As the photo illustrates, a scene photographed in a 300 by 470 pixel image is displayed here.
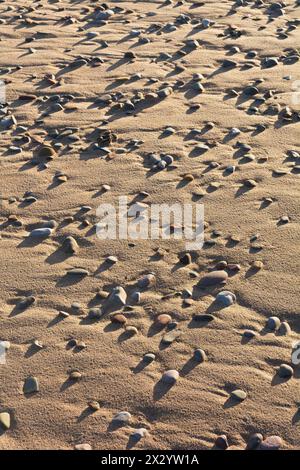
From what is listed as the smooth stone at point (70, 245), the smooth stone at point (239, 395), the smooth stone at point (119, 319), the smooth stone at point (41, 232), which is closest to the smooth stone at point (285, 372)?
the smooth stone at point (239, 395)

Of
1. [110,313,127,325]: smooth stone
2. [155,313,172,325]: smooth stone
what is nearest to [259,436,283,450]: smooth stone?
[155,313,172,325]: smooth stone

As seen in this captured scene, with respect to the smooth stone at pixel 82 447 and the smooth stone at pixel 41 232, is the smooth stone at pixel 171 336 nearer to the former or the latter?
the smooth stone at pixel 82 447

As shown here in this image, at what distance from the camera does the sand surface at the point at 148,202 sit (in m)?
3.60

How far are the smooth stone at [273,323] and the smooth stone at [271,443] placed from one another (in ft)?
2.46

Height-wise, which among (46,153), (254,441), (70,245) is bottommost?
(254,441)

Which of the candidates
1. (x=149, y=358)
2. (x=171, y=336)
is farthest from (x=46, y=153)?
(x=149, y=358)

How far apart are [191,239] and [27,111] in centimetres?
227

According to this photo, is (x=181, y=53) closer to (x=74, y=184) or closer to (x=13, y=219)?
(x=74, y=184)

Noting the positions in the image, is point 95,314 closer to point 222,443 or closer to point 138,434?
point 138,434

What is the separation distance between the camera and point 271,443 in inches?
134

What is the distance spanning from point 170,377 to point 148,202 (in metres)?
1.67

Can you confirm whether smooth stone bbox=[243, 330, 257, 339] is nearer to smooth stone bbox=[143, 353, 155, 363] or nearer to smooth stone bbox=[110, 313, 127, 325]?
smooth stone bbox=[143, 353, 155, 363]

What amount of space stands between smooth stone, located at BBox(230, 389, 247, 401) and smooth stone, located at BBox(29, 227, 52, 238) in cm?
175

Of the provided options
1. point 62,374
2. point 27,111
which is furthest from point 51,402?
point 27,111
